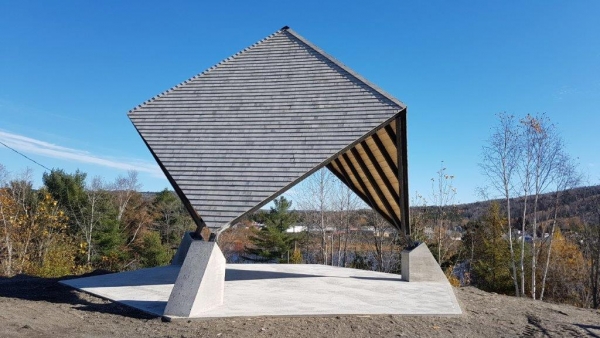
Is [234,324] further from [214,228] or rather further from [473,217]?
[473,217]

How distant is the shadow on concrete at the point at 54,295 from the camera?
6.77 meters

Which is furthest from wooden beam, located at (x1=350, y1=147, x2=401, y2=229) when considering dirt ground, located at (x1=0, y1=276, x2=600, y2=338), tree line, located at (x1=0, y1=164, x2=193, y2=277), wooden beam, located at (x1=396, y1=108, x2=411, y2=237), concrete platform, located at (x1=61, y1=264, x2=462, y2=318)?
tree line, located at (x1=0, y1=164, x2=193, y2=277)

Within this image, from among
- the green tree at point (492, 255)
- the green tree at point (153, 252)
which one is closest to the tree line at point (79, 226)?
the green tree at point (153, 252)

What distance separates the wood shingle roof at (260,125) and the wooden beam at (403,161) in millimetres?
29

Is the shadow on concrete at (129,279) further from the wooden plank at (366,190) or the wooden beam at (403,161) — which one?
the wooden beam at (403,161)

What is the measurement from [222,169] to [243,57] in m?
3.96

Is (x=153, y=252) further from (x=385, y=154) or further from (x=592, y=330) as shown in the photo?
(x=592, y=330)

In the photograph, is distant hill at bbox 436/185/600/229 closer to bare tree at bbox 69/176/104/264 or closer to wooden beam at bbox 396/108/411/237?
wooden beam at bbox 396/108/411/237

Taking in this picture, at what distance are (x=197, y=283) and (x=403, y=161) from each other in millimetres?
5337

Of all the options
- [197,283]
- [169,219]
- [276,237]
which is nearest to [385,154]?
[197,283]

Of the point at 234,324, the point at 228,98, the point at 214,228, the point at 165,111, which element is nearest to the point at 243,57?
the point at 228,98

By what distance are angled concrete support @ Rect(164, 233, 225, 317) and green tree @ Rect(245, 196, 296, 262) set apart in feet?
67.9

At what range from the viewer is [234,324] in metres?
5.88

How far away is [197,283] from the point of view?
6270 mm
